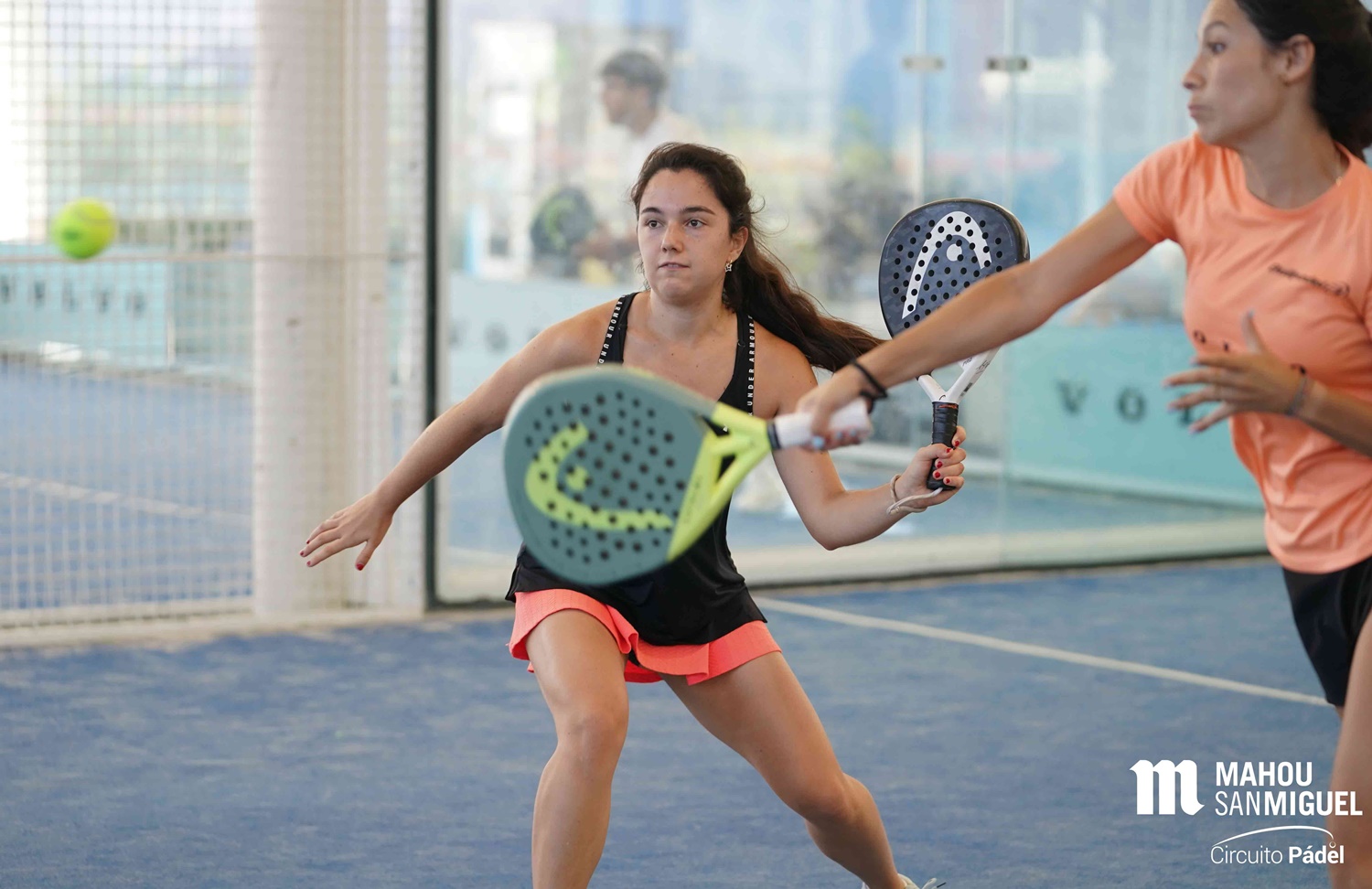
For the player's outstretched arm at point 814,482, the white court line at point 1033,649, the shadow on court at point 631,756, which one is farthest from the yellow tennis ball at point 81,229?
the player's outstretched arm at point 814,482

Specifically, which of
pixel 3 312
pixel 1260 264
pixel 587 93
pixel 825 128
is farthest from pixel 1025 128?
pixel 1260 264

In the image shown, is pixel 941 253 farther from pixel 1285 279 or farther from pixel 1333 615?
pixel 1333 615

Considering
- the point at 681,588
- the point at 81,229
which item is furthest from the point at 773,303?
the point at 81,229

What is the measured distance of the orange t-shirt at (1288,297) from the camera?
243 centimetres

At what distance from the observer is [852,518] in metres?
3.20

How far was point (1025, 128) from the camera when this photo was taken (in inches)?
320

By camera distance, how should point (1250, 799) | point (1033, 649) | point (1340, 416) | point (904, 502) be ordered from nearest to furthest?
point (1340, 416) → point (904, 502) → point (1250, 799) → point (1033, 649)

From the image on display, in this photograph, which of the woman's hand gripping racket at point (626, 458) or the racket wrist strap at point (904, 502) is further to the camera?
the racket wrist strap at point (904, 502)

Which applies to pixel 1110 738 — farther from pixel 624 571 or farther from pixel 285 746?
pixel 624 571

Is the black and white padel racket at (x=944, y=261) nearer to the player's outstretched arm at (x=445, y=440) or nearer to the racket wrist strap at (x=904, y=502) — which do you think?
the racket wrist strap at (x=904, y=502)

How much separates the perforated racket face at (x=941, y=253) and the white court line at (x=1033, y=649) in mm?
2718

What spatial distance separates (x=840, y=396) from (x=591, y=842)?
3.04 feet

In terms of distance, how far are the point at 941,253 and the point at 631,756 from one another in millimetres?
1977

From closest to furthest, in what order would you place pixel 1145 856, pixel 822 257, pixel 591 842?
pixel 591 842 → pixel 1145 856 → pixel 822 257
